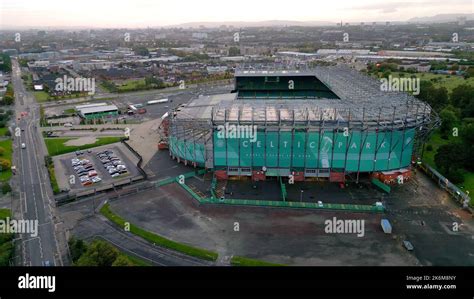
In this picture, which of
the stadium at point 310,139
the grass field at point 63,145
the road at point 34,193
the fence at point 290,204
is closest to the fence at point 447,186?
the stadium at point 310,139

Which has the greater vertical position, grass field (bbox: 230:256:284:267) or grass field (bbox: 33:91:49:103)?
grass field (bbox: 33:91:49:103)

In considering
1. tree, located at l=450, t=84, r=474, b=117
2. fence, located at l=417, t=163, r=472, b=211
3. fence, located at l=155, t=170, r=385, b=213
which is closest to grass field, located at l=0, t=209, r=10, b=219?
fence, located at l=155, t=170, r=385, b=213

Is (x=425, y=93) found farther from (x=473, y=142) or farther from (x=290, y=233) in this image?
(x=290, y=233)

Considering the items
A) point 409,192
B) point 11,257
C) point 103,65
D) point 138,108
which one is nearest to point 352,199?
point 409,192

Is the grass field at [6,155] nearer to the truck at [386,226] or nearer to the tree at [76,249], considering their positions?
the tree at [76,249]

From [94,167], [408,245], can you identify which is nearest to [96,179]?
[94,167]

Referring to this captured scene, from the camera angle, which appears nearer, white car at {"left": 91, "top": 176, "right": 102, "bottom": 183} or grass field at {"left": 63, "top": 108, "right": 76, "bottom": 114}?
white car at {"left": 91, "top": 176, "right": 102, "bottom": 183}

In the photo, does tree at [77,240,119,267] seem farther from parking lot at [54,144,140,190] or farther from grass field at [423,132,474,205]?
grass field at [423,132,474,205]
